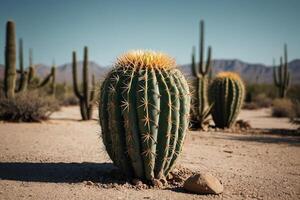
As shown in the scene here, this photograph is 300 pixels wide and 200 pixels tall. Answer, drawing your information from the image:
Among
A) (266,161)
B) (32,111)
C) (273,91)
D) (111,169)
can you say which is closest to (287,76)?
(273,91)

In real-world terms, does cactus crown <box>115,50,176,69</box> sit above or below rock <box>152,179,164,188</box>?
above

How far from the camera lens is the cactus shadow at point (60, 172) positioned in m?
5.88

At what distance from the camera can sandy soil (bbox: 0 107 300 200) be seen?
5301 mm

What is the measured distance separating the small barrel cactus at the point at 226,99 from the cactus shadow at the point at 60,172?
27.7 ft

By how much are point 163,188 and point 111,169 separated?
4.44ft

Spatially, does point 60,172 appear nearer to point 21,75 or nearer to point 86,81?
point 86,81

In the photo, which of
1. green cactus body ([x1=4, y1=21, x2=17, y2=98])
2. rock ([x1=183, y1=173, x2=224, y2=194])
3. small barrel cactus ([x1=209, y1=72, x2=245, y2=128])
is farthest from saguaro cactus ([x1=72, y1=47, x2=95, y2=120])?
rock ([x1=183, y1=173, x2=224, y2=194])

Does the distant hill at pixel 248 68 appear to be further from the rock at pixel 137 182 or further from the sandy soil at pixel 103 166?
the rock at pixel 137 182

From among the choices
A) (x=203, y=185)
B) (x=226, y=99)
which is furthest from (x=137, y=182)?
(x=226, y=99)

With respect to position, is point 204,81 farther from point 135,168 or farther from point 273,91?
point 273,91

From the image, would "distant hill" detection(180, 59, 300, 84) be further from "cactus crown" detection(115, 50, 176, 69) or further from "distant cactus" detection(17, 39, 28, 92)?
"cactus crown" detection(115, 50, 176, 69)

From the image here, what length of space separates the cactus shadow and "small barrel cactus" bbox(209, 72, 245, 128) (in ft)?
27.7

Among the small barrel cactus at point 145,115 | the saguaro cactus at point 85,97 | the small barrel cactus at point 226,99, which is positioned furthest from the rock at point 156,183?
the saguaro cactus at point 85,97

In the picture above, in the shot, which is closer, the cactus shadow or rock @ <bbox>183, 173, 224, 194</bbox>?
rock @ <bbox>183, 173, 224, 194</bbox>
